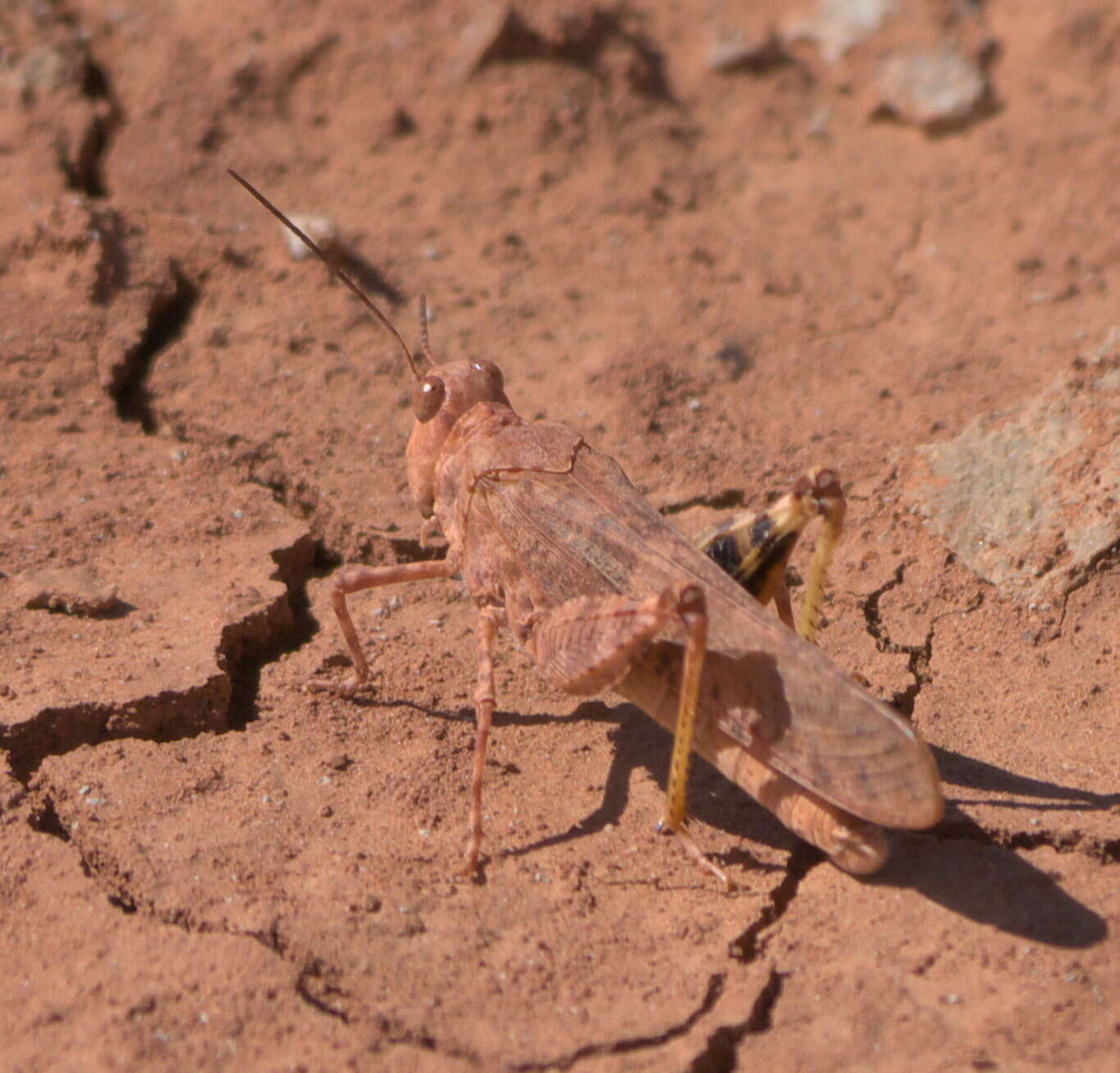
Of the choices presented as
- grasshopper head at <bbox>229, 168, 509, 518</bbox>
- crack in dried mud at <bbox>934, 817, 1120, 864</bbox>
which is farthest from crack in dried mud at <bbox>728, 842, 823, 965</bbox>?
grasshopper head at <bbox>229, 168, 509, 518</bbox>

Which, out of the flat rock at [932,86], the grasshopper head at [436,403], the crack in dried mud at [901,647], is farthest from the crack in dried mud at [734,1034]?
the flat rock at [932,86]

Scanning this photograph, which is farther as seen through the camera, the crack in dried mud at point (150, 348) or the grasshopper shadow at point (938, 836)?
the crack in dried mud at point (150, 348)

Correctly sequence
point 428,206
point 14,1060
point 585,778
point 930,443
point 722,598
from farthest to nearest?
1. point 428,206
2. point 930,443
3. point 585,778
4. point 722,598
5. point 14,1060

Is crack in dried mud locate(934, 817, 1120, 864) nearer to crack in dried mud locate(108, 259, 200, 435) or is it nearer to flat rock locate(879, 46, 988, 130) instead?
crack in dried mud locate(108, 259, 200, 435)

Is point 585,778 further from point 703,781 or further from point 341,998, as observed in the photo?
point 341,998

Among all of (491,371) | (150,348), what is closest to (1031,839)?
(491,371)

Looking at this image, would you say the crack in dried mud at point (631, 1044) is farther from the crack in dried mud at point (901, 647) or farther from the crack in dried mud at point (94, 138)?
the crack in dried mud at point (94, 138)

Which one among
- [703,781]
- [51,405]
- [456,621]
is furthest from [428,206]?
[703,781]

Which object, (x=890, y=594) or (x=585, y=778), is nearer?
(x=585, y=778)
